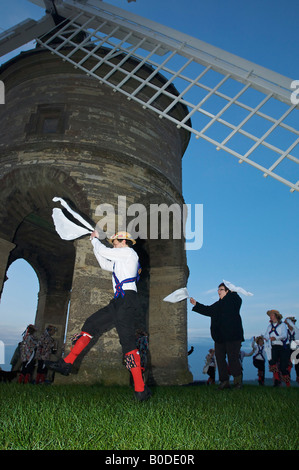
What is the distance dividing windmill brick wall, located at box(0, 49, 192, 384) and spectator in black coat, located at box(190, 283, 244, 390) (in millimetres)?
1989

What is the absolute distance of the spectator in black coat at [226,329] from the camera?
5.10m

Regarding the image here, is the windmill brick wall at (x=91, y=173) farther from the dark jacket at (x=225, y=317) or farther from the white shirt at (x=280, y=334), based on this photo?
the white shirt at (x=280, y=334)

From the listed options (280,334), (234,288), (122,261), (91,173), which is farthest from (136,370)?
(91,173)

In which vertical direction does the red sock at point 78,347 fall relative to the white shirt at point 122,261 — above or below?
below

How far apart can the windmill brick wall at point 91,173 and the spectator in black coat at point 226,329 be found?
1.99 meters

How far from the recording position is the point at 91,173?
757cm

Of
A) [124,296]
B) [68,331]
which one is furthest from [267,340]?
[124,296]

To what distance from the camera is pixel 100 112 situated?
8.41 meters

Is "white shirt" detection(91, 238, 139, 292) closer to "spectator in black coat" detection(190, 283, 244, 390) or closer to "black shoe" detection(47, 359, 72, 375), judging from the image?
"black shoe" detection(47, 359, 72, 375)

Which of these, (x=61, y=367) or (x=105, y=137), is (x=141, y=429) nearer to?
(x=61, y=367)

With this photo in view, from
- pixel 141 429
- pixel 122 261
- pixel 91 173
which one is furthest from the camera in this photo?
pixel 91 173

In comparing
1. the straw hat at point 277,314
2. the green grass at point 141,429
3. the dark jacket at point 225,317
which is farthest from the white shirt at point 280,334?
the green grass at point 141,429

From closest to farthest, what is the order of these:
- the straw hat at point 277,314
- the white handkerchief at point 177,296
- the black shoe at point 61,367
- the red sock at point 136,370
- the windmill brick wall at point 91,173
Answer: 1. the red sock at point 136,370
2. the black shoe at point 61,367
3. the white handkerchief at point 177,296
4. the windmill brick wall at point 91,173
5. the straw hat at point 277,314

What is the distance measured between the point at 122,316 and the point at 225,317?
96.0 inches
